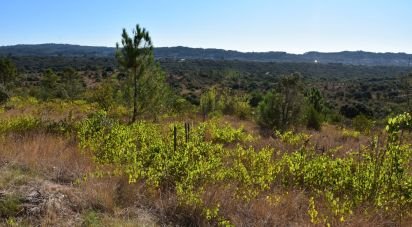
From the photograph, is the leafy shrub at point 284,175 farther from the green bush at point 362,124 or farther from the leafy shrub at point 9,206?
the green bush at point 362,124

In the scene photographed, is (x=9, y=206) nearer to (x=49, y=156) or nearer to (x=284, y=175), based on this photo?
(x=49, y=156)

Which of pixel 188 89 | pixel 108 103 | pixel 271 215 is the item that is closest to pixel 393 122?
pixel 271 215

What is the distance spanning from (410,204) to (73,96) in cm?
2465

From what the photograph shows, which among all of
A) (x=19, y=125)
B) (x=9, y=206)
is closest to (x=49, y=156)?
(x=9, y=206)

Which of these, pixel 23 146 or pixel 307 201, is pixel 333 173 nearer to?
pixel 307 201

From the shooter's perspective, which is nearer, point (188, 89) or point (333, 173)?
point (333, 173)

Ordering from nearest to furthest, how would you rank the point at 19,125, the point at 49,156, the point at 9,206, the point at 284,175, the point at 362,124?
the point at 9,206 < the point at 284,175 < the point at 49,156 < the point at 19,125 < the point at 362,124

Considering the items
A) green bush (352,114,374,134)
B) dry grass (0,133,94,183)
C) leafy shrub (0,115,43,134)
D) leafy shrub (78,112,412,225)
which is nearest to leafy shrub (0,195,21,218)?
dry grass (0,133,94,183)

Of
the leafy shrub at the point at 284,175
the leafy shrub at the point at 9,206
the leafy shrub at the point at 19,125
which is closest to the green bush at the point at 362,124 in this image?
the leafy shrub at the point at 284,175

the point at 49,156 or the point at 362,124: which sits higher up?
the point at 49,156

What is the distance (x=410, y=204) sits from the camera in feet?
16.3

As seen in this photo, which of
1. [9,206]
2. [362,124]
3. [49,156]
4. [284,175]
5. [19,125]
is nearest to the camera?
[9,206]

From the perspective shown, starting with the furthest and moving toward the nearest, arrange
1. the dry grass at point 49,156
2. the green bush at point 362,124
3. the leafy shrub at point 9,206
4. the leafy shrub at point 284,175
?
the green bush at point 362,124
the dry grass at point 49,156
the leafy shrub at point 284,175
the leafy shrub at point 9,206

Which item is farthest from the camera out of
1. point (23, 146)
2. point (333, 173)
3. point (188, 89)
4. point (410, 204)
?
point (188, 89)
